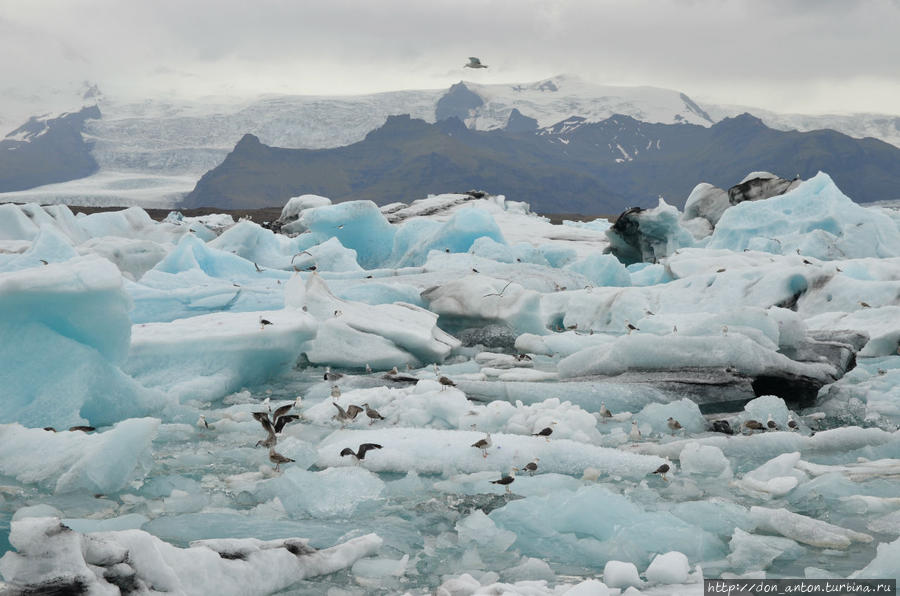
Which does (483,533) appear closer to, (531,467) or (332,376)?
(531,467)

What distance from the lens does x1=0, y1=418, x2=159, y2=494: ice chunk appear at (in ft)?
12.2

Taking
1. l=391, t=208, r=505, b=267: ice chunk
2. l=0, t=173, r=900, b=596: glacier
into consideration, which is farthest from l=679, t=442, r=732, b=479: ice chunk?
l=391, t=208, r=505, b=267: ice chunk

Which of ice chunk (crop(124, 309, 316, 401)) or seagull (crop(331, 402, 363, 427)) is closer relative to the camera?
seagull (crop(331, 402, 363, 427))

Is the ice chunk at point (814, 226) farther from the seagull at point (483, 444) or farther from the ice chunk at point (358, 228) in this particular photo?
the seagull at point (483, 444)

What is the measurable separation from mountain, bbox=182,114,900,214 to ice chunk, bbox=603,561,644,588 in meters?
89.9

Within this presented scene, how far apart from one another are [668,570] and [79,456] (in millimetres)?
2967

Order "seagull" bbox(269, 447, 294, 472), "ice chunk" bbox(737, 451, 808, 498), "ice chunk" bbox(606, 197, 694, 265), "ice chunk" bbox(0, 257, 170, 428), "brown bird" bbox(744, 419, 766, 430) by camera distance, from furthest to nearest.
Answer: "ice chunk" bbox(606, 197, 694, 265) → "brown bird" bbox(744, 419, 766, 430) → "ice chunk" bbox(0, 257, 170, 428) → "seagull" bbox(269, 447, 294, 472) → "ice chunk" bbox(737, 451, 808, 498)

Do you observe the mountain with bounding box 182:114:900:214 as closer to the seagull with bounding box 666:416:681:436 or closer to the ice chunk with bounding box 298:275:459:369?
the ice chunk with bounding box 298:275:459:369

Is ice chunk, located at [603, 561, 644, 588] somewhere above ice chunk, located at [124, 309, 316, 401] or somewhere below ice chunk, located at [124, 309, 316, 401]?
above

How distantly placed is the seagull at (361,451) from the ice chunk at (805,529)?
1.99 metres

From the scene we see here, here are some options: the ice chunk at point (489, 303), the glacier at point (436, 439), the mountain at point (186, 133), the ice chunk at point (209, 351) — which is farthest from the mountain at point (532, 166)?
the ice chunk at point (209, 351)

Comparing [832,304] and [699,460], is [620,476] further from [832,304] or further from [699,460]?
[832,304]

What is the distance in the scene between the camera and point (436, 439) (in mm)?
4336

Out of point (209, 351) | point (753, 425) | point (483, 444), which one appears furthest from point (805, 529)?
point (209, 351)
